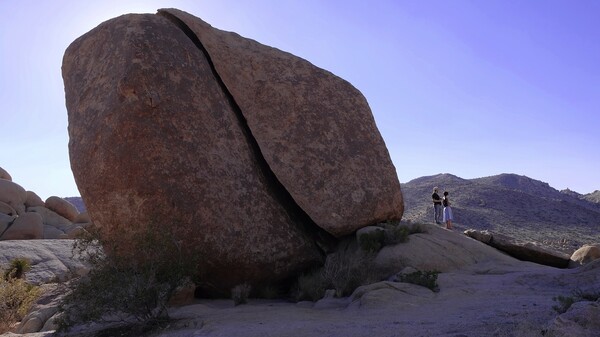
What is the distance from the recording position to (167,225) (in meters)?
9.19

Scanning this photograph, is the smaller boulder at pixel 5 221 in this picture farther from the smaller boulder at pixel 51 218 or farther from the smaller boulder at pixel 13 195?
the smaller boulder at pixel 51 218

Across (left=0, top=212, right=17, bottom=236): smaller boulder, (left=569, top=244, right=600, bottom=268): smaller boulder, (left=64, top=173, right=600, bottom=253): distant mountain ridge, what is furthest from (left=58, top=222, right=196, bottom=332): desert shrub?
(left=64, top=173, right=600, bottom=253): distant mountain ridge

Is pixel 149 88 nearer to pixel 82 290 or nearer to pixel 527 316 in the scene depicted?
pixel 82 290

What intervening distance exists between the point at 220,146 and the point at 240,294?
8.81 feet

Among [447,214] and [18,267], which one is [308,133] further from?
[18,267]

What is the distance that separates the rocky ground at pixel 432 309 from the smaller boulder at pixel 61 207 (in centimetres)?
2423

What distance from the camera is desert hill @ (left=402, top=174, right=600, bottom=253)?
32.1 m

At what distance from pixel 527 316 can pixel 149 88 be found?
6.93m

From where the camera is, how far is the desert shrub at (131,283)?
24.6 ft

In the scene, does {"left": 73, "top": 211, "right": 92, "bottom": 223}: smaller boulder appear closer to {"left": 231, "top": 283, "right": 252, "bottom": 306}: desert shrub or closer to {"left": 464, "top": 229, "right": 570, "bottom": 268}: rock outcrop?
{"left": 231, "top": 283, "right": 252, "bottom": 306}: desert shrub

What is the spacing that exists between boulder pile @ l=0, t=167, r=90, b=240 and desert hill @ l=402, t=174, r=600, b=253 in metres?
19.3

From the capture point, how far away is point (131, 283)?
7.63 metres

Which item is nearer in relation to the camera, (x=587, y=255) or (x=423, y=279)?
(x=423, y=279)

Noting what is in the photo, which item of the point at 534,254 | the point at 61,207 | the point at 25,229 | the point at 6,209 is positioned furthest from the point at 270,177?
the point at 61,207
